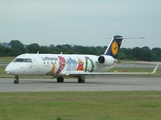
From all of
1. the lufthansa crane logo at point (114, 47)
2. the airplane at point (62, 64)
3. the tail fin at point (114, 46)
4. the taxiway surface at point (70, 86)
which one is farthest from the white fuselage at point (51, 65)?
the lufthansa crane logo at point (114, 47)

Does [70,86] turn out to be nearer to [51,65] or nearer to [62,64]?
[51,65]

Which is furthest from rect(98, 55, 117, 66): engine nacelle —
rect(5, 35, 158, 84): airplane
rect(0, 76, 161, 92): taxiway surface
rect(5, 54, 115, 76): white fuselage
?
rect(0, 76, 161, 92): taxiway surface

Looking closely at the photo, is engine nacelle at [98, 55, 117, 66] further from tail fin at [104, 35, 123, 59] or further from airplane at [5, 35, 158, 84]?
tail fin at [104, 35, 123, 59]

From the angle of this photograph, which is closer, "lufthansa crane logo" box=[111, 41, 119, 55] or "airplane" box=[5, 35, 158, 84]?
"airplane" box=[5, 35, 158, 84]

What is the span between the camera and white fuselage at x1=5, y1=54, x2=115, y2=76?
126 feet

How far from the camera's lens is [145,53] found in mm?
116500

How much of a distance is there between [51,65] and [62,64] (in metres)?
1.28

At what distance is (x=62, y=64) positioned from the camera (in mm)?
41719
